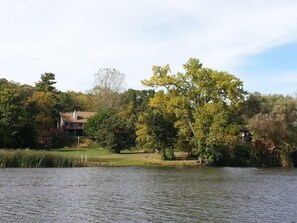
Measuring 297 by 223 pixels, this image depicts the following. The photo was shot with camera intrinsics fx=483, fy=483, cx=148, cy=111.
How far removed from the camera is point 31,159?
56.2 metres

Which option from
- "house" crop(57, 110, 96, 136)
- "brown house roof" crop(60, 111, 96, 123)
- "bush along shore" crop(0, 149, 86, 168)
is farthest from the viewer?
"brown house roof" crop(60, 111, 96, 123)

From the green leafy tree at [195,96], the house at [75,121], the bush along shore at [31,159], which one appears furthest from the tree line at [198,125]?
the house at [75,121]

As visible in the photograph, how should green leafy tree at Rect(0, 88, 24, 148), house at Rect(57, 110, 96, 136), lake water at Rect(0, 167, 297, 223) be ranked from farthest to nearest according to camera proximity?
1. house at Rect(57, 110, 96, 136)
2. green leafy tree at Rect(0, 88, 24, 148)
3. lake water at Rect(0, 167, 297, 223)

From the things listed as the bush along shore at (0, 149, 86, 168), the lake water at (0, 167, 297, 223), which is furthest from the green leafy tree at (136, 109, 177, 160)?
the lake water at (0, 167, 297, 223)

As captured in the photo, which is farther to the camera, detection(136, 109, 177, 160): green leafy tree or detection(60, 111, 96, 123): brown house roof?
detection(60, 111, 96, 123): brown house roof

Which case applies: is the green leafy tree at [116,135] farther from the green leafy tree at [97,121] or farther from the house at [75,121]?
the house at [75,121]

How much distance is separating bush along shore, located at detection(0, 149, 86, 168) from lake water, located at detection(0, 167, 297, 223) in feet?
25.4

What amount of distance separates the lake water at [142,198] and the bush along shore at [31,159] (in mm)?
7740

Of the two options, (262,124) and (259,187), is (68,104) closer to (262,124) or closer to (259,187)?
(262,124)

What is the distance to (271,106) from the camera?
91188 mm

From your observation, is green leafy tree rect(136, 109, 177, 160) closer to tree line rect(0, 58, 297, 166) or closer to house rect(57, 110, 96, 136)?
tree line rect(0, 58, 297, 166)

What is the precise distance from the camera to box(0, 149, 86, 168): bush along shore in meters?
55.4

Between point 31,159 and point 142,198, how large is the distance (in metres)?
27.1

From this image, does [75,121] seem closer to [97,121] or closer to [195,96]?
[97,121]
